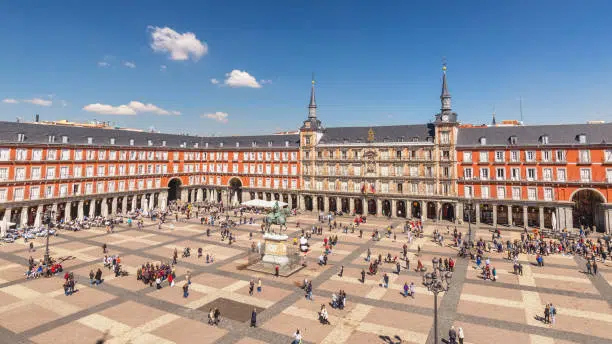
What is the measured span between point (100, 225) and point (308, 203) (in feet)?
134

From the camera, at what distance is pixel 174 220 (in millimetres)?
62000

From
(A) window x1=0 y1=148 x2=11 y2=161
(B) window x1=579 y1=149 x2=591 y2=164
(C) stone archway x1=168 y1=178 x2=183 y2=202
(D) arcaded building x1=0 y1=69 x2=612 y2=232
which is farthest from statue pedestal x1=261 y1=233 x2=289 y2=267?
(C) stone archway x1=168 y1=178 x2=183 y2=202

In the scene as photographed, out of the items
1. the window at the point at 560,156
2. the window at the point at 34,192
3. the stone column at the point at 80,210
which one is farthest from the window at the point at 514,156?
the window at the point at 34,192

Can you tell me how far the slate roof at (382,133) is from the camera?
67500 millimetres

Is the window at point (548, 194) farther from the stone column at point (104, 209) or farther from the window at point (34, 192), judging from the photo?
the window at point (34, 192)

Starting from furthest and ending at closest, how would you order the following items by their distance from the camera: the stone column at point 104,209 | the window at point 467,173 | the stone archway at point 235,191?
the stone archway at point 235,191, the stone column at point 104,209, the window at point 467,173

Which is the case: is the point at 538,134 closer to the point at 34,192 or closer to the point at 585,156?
the point at 585,156

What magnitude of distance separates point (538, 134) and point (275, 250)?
50.3 m

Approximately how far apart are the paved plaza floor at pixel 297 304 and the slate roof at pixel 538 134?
2426cm

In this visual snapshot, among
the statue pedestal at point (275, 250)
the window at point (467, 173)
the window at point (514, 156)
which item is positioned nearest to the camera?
the statue pedestal at point (275, 250)

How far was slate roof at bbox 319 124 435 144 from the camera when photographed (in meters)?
67.5

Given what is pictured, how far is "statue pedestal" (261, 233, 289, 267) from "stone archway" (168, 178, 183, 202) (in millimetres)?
54676

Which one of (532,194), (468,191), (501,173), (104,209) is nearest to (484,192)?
(468,191)

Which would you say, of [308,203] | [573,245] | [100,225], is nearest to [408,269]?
[573,245]
